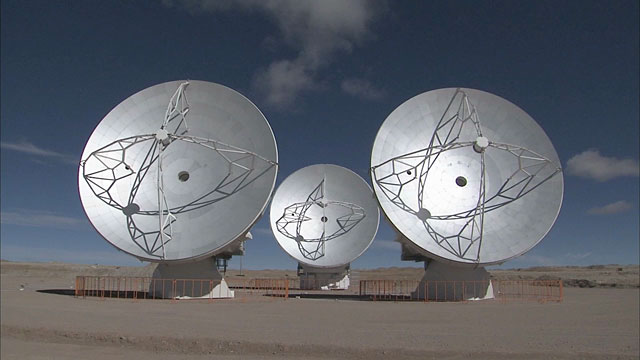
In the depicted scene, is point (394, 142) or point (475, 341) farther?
point (394, 142)

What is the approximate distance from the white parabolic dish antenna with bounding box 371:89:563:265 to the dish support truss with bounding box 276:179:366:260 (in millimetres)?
16325

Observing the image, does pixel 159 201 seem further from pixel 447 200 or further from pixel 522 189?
pixel 522 189

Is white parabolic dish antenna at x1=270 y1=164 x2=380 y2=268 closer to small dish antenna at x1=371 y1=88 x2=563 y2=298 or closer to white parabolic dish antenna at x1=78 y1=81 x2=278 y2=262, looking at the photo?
small dish antenna at x1=371 y1=88 x2=563 y2=298

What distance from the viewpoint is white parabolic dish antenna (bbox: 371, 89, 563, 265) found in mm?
31359

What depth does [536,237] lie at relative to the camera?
3111 centimetres

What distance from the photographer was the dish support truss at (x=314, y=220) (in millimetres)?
48250

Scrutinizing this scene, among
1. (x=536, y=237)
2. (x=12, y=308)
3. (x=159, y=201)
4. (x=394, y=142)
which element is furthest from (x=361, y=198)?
(x=12, y=308)

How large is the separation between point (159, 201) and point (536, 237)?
20.2m

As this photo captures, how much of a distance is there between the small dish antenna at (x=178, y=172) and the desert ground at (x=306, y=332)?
3.95 meters

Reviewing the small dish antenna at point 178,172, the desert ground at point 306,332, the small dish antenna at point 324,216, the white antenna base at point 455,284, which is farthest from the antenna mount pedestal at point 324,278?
the desert ground at point 306,332

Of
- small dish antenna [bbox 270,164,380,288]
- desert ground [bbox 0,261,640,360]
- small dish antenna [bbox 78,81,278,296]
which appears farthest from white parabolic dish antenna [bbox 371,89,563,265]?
small dish antenna [bbox 270,164,380,288]

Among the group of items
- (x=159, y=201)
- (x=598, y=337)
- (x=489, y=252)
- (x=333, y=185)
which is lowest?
(x=598, y=337)

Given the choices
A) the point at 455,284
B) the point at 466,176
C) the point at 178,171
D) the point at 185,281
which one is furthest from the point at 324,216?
the point at 178,171

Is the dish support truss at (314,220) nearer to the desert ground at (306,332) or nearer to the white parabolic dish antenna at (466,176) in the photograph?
the white parabolic dish antenna at (466,176)
